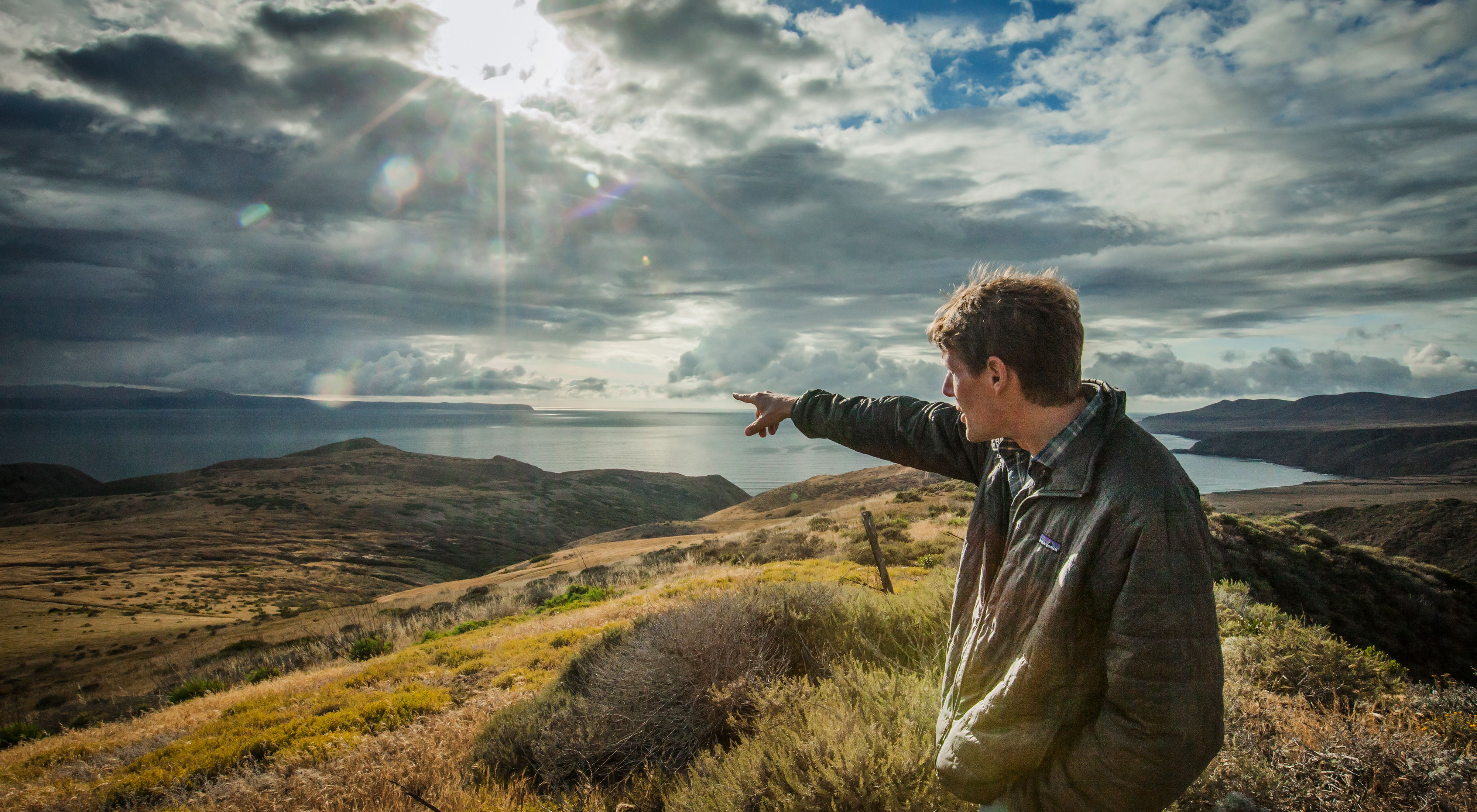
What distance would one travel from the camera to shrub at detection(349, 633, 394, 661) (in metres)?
12.5

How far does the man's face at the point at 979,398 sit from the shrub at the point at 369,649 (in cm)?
1381

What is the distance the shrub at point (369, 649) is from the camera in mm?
12484

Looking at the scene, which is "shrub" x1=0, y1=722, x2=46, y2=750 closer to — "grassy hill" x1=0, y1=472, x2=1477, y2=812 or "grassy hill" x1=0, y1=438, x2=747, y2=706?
"grassy hill" x1=0, y1=472, x2=1477, y2=812

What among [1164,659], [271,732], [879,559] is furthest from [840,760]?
[271,732]

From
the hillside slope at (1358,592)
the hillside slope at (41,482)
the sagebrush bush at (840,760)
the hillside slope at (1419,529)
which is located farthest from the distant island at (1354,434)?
the hillside slope at (41,482)

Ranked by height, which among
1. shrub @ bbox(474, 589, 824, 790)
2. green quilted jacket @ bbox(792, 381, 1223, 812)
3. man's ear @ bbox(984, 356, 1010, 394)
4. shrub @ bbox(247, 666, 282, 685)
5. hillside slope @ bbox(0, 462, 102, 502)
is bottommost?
hillside slope @ bbox(0, 462, 102, 502)

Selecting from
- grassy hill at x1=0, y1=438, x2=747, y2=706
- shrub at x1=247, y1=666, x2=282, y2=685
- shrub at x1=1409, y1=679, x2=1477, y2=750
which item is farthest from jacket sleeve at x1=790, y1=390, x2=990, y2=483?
grassy hill at x1=0, y1=438, x2=747, y2=706

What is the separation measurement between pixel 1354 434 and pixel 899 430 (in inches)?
6277

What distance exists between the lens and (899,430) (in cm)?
272

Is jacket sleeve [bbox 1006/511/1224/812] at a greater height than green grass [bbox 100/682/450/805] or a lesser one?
greater

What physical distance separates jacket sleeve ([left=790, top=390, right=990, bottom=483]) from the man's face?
426mm

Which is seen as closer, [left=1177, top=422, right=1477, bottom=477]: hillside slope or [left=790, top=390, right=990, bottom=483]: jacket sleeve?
[left=790, top=390, right=990, bottom=483]: jacket sleeve

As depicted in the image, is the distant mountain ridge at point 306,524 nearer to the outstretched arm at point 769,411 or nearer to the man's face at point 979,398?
the outstretched arm at point 769,411

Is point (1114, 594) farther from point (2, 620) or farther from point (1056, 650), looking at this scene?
point (2, 620)
